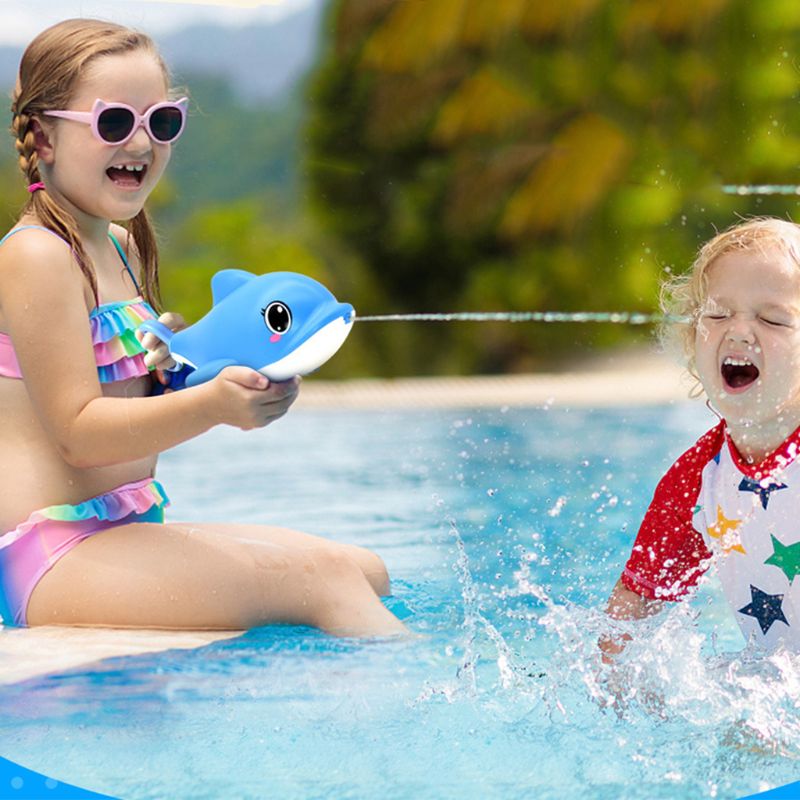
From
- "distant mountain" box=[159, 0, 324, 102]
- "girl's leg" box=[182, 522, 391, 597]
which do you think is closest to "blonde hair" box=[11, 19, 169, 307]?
"girl's leg" box=[182, 522, 391, 597]

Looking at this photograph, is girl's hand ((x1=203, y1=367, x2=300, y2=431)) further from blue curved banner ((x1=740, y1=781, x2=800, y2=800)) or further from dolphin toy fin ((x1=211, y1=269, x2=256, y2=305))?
blue curved banner ((x1=740, y1=781, x2=800, y2=800))

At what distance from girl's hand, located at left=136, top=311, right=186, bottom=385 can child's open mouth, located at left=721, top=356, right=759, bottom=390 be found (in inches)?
37.7

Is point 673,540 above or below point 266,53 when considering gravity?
below

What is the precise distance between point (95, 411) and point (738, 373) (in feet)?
3.57

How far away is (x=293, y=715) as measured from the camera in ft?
6.72

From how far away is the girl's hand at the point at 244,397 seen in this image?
217 cm

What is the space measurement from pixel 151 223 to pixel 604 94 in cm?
939

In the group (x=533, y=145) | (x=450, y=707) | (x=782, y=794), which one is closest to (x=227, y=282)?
(x=450, y=707)

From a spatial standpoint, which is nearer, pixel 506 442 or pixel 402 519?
pixel 402 519

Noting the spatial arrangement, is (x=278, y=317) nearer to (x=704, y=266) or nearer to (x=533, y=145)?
(x=704, y=266)

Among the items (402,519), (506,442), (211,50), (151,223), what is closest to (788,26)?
(211,50)

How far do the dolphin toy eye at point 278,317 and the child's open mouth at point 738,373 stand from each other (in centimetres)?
73

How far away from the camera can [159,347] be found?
7.68 ft

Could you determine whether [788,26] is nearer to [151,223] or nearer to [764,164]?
[764,164]
